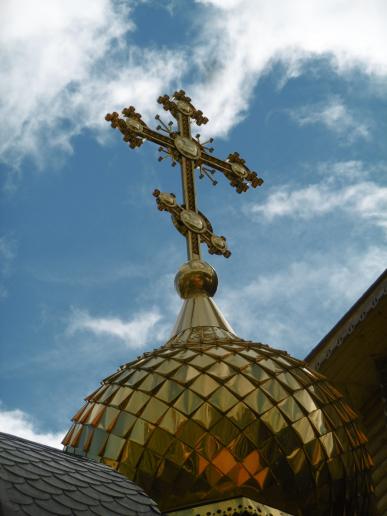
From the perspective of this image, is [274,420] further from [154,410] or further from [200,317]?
[200,317]

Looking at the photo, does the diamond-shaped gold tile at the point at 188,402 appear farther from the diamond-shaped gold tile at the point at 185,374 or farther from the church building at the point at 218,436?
the diamond-shaped gold tile at the point at 185,374

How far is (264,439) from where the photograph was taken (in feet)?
26.3

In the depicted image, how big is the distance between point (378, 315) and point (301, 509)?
5.48 m

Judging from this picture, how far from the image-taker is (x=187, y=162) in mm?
11875

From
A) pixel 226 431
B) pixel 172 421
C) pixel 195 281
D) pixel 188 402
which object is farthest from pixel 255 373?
pixel 195 281

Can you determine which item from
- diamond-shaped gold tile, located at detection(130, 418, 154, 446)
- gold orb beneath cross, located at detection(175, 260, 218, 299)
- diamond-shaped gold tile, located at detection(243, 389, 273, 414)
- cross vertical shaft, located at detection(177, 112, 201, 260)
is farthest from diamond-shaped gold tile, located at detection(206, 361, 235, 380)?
cross vertical shaft, located at detection(177, 112, 201, 260)

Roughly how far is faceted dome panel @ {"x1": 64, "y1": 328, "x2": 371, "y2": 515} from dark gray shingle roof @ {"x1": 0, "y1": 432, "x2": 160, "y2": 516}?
137 cm

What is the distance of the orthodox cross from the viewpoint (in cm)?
1120

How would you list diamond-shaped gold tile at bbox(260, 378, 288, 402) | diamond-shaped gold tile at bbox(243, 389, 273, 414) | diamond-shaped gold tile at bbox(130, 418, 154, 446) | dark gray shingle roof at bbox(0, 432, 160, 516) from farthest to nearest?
diamond-shaped gold tile at bbox(260, 378, 288, 402) → diamond-shaped gold tile at bbox(243, 389, 273, 414) → diamond-shaped gold tile at bbox(130, 418, 154, 446) → dark gray shingle roof at bbox(0, 432, 160, 516)

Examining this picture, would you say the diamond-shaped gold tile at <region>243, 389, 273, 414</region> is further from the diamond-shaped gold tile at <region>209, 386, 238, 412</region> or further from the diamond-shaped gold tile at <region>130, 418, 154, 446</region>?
the diamond-shaped gold tile at <region>130, 418, 154, 446</region>

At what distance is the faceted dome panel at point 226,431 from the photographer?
7852mm

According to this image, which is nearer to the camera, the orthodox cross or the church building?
the church building

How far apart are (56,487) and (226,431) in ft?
7.76

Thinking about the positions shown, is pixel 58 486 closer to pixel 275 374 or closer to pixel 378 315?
pixel 275 374
